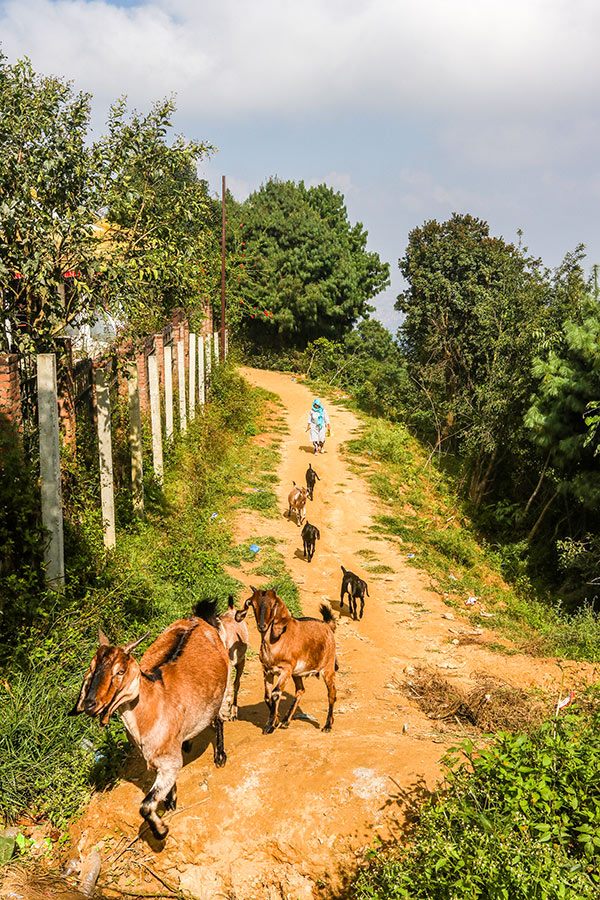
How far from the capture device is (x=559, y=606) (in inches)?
522

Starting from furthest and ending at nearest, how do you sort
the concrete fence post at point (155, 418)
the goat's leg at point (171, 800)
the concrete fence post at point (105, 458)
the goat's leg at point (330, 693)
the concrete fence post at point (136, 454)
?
the concrete fence post at point (155, 418) < the concrete fence post at point (136, 454) < the concrete fence post at point (105, 458) < the goat's leg at point (330, 693) < the goat's leg at point (171, 800)

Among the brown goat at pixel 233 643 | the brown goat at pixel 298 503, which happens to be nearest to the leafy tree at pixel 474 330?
the brown goat at pixel 298 503

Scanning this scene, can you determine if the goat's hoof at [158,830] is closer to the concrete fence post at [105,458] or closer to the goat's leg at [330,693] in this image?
the goat's leg at [330,693]

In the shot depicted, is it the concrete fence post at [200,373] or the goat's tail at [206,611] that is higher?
Answer: the concrete fence post at [200,373]

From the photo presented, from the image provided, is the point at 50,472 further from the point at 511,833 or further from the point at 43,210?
the point at 511,833

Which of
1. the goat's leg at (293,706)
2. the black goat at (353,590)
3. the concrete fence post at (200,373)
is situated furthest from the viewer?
the concrete fence post at (200,373)

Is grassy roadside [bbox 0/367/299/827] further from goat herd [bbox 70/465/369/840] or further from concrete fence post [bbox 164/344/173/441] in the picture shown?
goat herd [bbox 70/465/369/840]

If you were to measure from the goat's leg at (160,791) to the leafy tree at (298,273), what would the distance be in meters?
29.4

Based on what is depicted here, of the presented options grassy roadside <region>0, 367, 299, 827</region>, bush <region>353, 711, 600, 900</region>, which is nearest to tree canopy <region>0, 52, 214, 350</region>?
grassy roadside <region>0, 367, 299, 827</region>

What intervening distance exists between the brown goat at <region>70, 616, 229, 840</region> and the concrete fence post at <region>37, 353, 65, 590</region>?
2.31 meters

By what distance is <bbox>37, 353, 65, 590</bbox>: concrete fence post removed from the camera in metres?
6.89

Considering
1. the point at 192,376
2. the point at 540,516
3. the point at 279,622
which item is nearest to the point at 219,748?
the point at 279,622

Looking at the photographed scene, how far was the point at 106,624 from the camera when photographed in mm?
6707

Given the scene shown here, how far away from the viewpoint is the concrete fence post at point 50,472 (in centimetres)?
689
